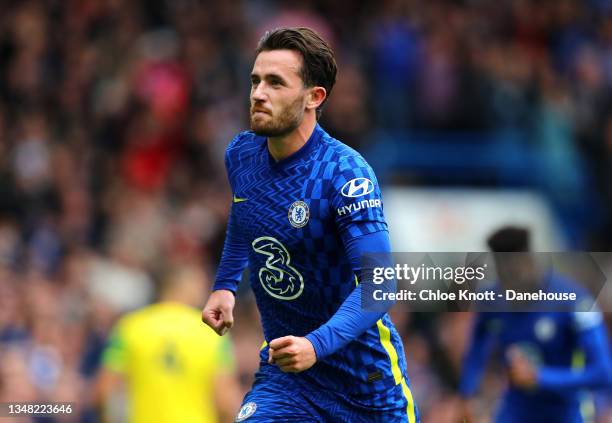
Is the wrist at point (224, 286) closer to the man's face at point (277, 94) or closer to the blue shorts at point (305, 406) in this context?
the blue shorts at point (305, 406)

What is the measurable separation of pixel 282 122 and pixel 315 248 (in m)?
0.56

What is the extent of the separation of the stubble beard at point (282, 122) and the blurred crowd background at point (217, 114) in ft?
19.7

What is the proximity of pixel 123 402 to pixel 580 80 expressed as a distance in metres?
7.95

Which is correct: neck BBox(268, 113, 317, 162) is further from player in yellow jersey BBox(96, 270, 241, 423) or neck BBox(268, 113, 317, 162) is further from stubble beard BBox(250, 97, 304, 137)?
player in yellow jersey BBox(96, 270, 241, 423)

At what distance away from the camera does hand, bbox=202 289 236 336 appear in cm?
583

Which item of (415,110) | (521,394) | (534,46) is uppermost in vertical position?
(534,46)

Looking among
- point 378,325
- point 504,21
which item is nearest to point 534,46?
point 504,21

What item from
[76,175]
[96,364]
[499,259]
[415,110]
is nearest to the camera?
[499,259]

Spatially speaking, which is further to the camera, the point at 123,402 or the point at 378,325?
the point at 123,402

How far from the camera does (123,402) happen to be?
29.6ft

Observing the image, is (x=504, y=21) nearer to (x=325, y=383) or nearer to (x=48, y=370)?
(x=48, y=370)

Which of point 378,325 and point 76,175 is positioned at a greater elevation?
point 76,175

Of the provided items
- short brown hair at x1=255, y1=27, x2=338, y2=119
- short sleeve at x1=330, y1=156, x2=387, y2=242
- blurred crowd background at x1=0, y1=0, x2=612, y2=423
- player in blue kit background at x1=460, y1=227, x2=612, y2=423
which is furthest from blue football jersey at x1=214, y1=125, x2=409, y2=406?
blurred crowd background at x1=0, y1=0, x2=612, y2=423

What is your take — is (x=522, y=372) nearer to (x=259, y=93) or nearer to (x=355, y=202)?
(x=355, y=202)
